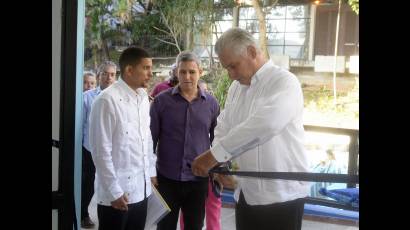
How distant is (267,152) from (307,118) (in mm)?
297

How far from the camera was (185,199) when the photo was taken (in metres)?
2.07

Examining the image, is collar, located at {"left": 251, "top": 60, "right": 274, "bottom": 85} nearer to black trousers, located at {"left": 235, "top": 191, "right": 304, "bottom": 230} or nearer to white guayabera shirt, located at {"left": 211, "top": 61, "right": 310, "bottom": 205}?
white guayabera shirt, located at {"left": 211, "top": 61, "right": 310, "bottom": 205}

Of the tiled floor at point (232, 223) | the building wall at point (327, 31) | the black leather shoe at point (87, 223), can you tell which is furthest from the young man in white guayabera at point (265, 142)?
the black leather shoe at point (87, 223)

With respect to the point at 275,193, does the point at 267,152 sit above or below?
above

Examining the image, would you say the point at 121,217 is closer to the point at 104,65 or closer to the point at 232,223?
the point at 104,65

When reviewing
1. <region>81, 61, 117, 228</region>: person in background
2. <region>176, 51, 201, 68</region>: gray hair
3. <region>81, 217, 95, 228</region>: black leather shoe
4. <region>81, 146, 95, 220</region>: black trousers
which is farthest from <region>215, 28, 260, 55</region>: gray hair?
<region>81, 217, 95, 228</region>: black leather shoe

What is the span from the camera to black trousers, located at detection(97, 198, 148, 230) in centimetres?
165

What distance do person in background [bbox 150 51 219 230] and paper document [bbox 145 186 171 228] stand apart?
255 millimetres

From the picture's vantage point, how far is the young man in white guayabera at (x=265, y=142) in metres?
1.26

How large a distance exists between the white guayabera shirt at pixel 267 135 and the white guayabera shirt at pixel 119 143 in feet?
1.32
